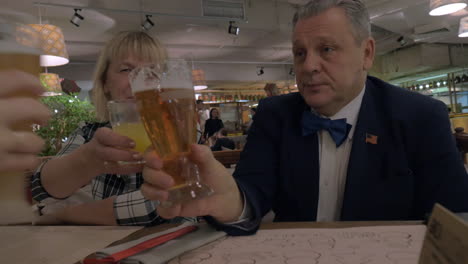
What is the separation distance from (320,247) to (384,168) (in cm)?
66

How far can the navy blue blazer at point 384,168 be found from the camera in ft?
4.09

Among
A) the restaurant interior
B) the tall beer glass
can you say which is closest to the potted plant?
the restaurant interior

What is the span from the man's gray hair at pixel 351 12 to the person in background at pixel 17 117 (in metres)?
1.14

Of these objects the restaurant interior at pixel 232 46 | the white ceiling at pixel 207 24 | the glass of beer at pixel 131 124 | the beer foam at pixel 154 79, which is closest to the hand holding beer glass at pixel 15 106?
the beer foam at pixel 154 79

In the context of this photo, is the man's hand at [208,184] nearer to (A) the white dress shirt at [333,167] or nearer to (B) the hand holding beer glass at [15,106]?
(B) the hand holding beer glass at [15,106]

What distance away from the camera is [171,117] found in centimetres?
76

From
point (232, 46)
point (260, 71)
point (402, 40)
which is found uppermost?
point (232, 46)

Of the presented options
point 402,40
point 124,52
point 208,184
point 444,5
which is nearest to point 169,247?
point 208,184

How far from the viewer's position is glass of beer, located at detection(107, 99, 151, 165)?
2.84ft

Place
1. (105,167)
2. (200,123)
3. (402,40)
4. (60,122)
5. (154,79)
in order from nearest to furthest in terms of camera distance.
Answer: (154,79)
(105,167)
(200,123)
(60,122)
(402,40)

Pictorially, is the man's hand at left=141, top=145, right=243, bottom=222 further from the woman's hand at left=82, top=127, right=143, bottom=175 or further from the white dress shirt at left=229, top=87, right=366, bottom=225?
the white dress shirt at left=229, top=87, right=366, bottom=225

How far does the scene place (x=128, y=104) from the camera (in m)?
0.88

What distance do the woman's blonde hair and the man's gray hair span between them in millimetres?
677

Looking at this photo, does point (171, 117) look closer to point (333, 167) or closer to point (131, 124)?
point (131, 124)
